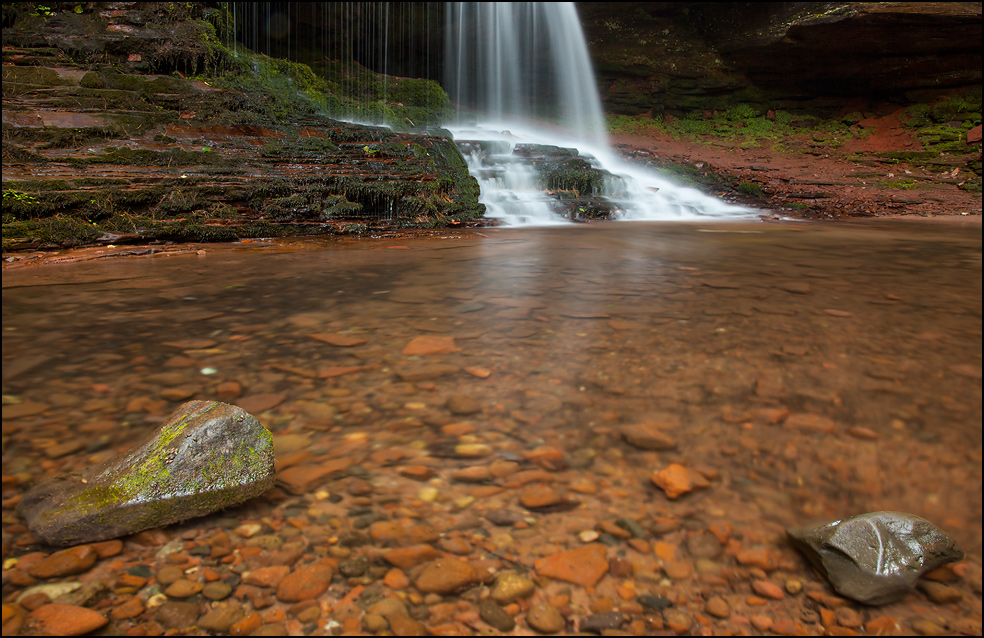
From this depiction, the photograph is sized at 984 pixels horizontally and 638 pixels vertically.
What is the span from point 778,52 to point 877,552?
20.3 m

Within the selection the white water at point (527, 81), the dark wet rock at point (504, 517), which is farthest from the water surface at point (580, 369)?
the white water at point (527, 81)

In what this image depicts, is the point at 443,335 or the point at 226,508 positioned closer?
the point at 226,508

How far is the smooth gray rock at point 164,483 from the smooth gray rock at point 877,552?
5.01 ft

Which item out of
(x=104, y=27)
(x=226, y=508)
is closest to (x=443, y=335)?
(x=226, y=508)

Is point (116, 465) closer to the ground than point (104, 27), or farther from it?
closer to the ground

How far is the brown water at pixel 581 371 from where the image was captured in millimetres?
1670

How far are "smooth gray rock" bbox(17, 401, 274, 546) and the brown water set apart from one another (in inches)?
6.1

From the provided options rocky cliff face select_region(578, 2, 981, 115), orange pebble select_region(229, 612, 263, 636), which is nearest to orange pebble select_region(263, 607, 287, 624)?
orange pebble select_region(229, 612, 263, 636)

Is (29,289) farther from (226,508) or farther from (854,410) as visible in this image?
(854,410)

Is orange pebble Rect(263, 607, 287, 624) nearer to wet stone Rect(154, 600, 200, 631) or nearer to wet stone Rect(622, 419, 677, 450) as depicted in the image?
wet stone Rect(154, 600, 200, 631)

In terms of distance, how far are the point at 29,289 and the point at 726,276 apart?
5592 millimetres

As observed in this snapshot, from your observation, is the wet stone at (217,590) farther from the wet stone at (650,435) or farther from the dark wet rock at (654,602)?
the wet stone at (650,435)

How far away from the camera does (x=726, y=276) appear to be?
4.42 metres

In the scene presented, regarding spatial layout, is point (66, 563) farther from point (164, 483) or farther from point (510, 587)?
point (510, 587)
